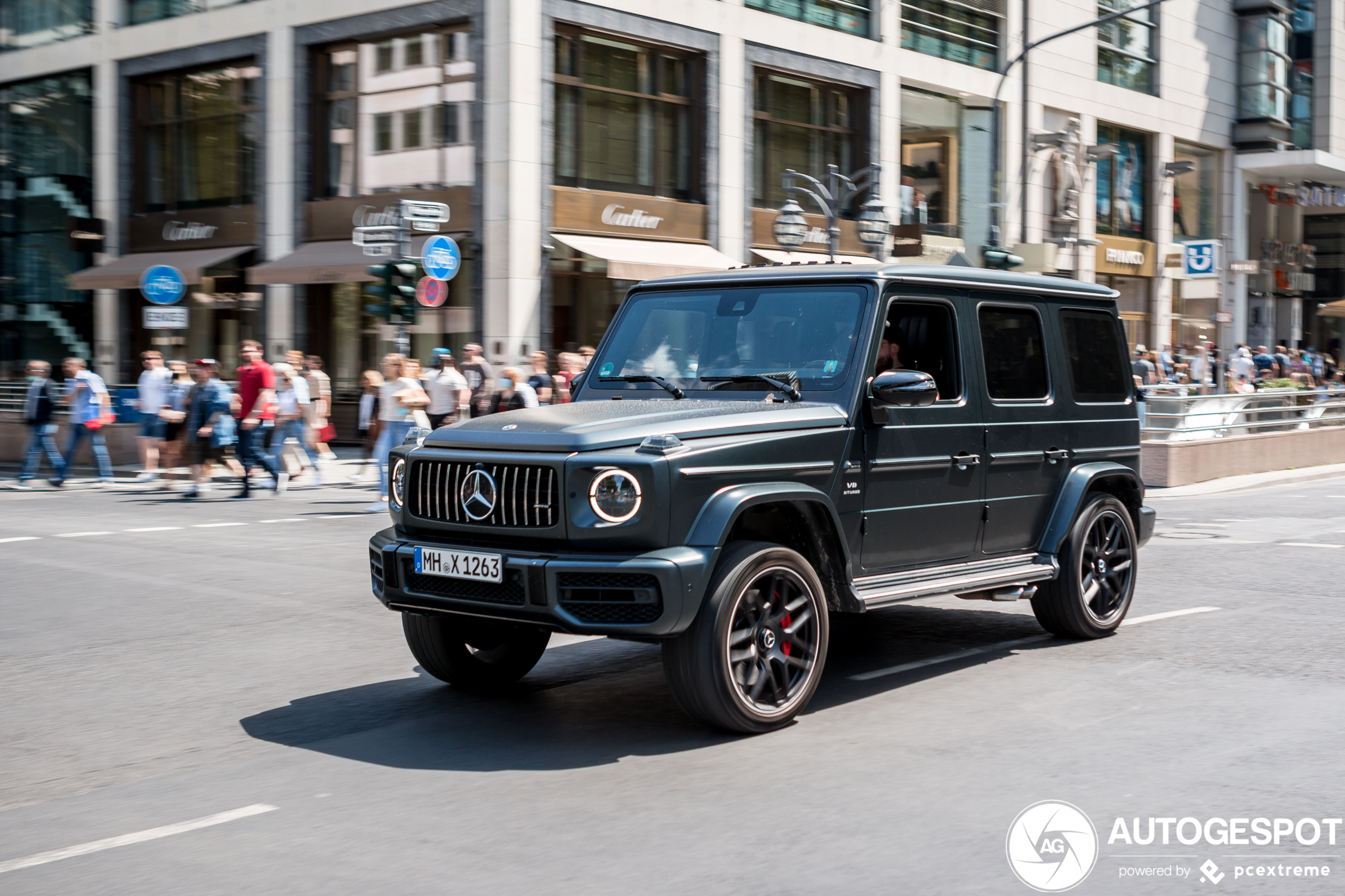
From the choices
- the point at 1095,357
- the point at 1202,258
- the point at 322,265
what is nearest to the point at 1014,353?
the point at 1095,357

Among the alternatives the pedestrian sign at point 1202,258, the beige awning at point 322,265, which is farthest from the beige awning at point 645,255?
the pedestrian sign at point 1202,258

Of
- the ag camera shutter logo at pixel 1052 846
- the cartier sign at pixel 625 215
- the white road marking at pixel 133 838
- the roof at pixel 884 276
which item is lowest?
the white road marking at pixel 133 838

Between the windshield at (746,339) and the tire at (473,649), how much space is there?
1274mm

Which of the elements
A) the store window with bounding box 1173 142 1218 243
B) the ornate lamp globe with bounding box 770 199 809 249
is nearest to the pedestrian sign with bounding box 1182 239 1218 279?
the ornate lamp globe with bounding box 770 199 809 249

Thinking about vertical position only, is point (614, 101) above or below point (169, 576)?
above

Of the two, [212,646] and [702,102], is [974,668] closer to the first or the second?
[212,646]

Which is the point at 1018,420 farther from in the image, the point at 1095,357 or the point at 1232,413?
the point at 1232,413

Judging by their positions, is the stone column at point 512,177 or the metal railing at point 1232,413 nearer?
the metal railing at point 1232,413

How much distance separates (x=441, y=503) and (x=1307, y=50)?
5306 cm

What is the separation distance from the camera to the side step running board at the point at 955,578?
20.8 ft

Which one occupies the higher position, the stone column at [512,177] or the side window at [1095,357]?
the stone column at [512,177]

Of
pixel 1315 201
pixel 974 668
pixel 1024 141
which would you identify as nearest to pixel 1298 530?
pixel 974 668

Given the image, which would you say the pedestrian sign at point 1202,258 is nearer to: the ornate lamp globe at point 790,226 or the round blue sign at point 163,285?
the ornate lamp globe at point 790,226

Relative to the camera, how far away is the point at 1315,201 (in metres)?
50.7
